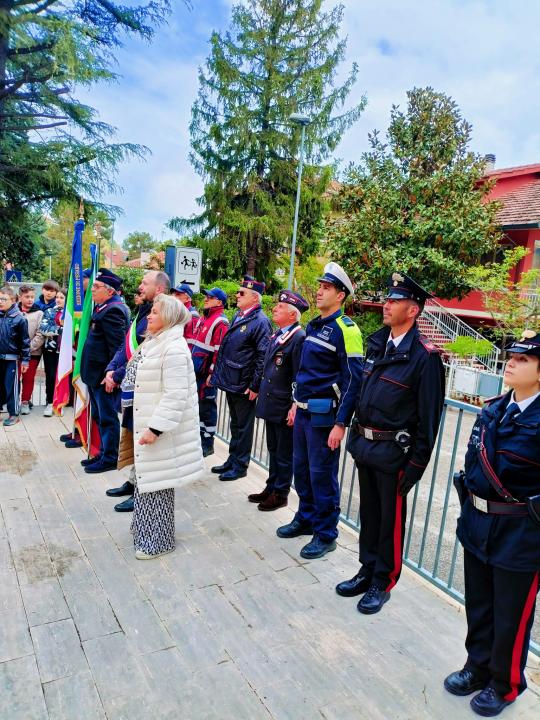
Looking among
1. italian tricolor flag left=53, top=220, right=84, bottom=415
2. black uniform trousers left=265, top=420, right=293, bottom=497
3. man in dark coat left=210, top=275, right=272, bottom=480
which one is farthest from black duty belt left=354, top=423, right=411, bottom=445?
italian tricolor flag left=53, top=220, right=84, bottom=415

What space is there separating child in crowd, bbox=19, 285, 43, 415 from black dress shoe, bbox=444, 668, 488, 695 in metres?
6.43

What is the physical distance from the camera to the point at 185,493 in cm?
473

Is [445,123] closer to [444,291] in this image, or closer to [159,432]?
[444,291]

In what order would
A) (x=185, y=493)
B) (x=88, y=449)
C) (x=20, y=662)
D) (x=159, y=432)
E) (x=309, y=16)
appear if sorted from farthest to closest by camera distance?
(x=309, y=16) → (x=88, y=449) → (x=185, y=493) → (x=159, y=432) → (x=20, y=662)

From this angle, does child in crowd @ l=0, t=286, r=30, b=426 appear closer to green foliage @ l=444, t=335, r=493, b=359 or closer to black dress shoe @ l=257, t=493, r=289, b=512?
black dress shoe @ l=257, t=493, r=289, b=512

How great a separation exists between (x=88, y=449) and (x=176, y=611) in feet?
9.20

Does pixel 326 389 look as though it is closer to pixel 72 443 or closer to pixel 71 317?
pixel 71 317

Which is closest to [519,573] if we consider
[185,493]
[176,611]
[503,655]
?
[503,655]

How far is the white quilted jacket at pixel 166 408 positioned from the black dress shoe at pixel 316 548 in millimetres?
954

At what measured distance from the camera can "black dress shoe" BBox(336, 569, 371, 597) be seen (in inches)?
126

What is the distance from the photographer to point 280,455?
4.45m

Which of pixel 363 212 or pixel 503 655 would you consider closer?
pixel 503 655

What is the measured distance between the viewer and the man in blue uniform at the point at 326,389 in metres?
3.59

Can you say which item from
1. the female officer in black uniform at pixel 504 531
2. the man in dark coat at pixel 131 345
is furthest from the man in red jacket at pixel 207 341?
the female officer in black uniform at pixel 504 531
